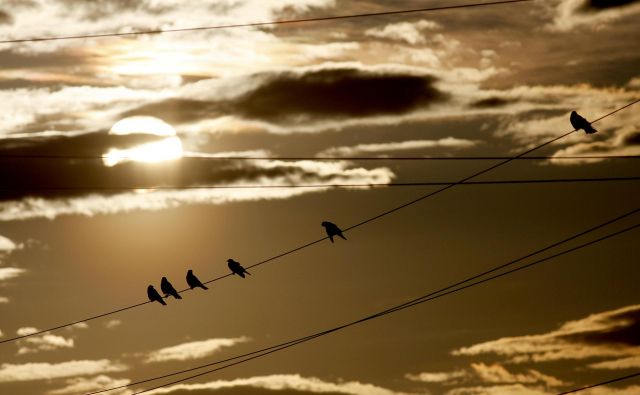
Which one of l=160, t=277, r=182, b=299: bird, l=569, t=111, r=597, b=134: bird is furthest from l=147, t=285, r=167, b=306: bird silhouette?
l=569, t=111, r=597, b=134: bird

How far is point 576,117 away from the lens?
64625 mm

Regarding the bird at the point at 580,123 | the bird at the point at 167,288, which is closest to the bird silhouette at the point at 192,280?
the bird at the point at 167,288

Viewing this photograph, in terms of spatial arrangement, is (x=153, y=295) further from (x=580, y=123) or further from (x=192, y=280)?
(x=580, y=123)

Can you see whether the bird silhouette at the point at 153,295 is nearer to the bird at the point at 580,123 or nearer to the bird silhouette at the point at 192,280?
the bird silhouette at the point at 192,280

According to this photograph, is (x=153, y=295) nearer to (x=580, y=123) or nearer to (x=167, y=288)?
(x=167, y=288)

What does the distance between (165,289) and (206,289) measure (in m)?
2.24

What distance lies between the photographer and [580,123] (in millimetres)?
64688

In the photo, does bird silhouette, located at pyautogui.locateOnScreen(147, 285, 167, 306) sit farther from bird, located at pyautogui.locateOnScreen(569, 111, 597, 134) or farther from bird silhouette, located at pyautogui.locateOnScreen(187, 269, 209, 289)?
bird, located at pyautogui.locateOnScreen(569, 111, 597, 134)

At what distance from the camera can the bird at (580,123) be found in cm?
6290

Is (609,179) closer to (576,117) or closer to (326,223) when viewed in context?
(576,117)

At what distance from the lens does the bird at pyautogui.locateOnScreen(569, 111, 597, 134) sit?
62.9 metres

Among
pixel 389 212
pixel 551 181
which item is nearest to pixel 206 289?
pixel 389 212

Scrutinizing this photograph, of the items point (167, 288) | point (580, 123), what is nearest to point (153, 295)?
point (167, 288)

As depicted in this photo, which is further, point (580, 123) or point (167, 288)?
point (167, 288)
